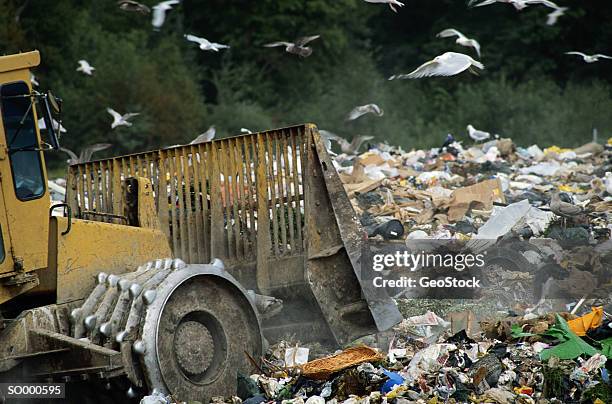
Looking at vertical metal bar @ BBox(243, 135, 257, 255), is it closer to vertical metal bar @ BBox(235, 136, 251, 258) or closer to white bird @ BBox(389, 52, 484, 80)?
vertical metal bar @ BBox(235, 136, 251, 258)

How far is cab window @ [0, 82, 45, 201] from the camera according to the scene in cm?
570

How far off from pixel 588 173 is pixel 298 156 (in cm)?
824

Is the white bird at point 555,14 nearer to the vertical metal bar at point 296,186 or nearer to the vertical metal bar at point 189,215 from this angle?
the vertical metal bar at point 296,186

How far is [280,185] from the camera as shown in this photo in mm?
7219

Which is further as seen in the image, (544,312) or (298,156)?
(544,312)

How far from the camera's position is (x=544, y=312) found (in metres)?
7.94

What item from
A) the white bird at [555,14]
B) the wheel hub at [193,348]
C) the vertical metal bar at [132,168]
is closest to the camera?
the wheel hub at [193,348]

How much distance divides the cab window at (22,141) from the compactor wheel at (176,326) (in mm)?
739

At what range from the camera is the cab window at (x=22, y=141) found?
570 centimetres

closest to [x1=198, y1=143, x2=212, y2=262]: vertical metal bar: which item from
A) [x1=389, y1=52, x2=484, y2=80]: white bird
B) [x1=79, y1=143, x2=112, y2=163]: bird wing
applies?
[x1=389, y1=52, x2=484, y2=80]: white bird

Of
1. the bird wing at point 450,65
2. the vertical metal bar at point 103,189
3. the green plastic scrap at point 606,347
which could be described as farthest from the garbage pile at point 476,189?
the green plastic scrap at point 606,347

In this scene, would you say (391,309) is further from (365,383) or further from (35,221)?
(35,221)

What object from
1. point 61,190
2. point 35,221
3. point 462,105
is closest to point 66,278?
point 35,221

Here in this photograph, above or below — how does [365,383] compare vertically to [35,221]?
below
